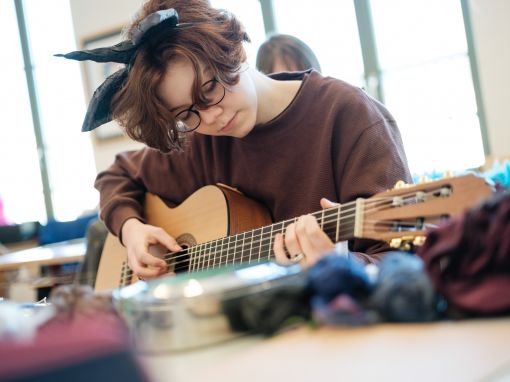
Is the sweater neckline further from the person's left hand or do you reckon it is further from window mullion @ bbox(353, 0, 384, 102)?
window mullion @ bbox(353, 0, 384, 102)

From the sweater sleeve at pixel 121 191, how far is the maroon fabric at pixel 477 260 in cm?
121

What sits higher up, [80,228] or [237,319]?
[237,319]

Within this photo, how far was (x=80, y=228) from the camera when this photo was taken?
4.72m

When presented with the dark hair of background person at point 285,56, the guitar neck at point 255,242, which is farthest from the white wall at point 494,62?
the guitar neck at point 255,242

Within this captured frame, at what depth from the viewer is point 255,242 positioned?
3.91ft

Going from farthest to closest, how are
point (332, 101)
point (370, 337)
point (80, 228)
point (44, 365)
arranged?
point (80, 228)
point (332, 101)
point (370, 337)
point (44, 365)

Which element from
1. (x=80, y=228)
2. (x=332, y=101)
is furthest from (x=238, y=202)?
(x=80, y=228)

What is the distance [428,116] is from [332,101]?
9.33ft

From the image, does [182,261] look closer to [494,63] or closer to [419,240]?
[419,240]

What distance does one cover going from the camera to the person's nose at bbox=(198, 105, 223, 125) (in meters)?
1.24

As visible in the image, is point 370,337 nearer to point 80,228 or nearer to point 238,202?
point 238,202

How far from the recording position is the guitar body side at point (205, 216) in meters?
1.41

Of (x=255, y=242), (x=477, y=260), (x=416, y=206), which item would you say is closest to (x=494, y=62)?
(x=255, y=242)

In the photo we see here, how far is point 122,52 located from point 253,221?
18.0 inches
